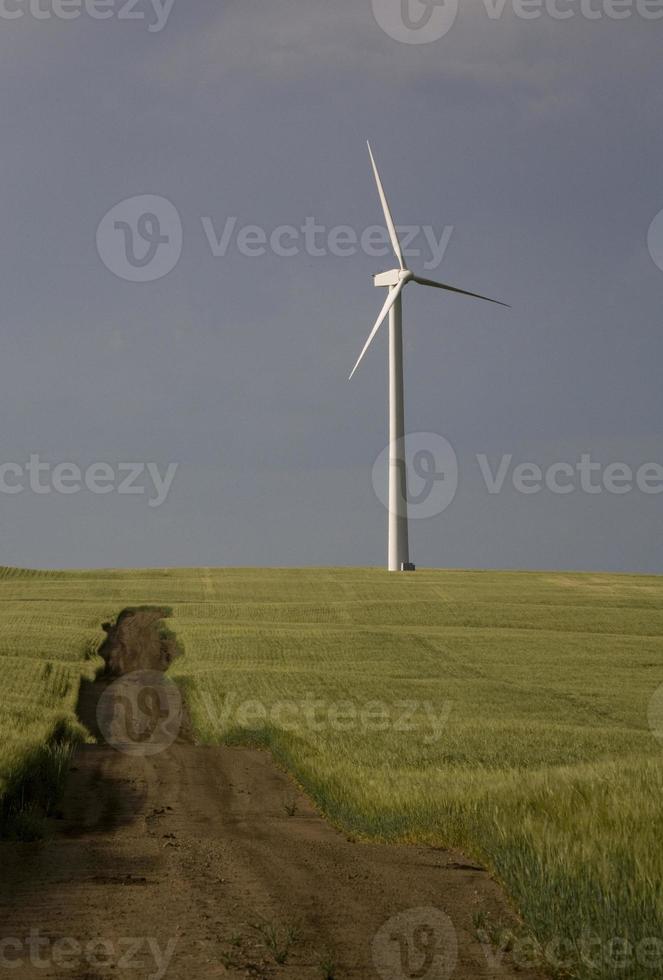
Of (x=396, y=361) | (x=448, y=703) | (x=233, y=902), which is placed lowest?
(x=233, y=902)

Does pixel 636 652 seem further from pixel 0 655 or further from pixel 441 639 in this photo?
pixel 0 655

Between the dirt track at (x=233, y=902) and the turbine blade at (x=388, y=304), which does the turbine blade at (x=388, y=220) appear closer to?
the turbine blade at (x=388, y=304)

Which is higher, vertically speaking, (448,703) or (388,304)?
(388,304)

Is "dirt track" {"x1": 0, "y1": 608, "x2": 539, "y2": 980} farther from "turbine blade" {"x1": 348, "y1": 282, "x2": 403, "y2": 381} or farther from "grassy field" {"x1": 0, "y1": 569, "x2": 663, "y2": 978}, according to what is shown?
"turbine blade" {"x1": 348, "y1": 282, "x2": 403, "y2": 381}

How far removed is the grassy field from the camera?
9.55 meters

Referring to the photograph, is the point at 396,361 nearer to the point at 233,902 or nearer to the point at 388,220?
the point at 388,220

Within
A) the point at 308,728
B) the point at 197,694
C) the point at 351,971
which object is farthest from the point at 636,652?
the point at 351,971

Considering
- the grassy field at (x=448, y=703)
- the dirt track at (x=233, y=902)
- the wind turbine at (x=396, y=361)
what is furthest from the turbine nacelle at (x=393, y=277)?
the dirt track at (x=233, y=902)

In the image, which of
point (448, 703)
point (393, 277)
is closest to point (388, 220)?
point (393, 277)

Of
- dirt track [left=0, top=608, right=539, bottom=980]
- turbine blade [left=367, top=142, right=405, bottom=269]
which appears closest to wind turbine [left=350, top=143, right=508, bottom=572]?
turbine blade [left=367, top=142, right=405, bottom=269]

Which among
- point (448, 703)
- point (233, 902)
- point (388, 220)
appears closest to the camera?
point (233, 902)

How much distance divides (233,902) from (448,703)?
24.3 metres

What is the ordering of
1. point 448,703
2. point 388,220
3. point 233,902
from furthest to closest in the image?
1. point 388,220
2. point 448,703
3. point 233,902

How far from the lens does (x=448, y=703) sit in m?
33.5
